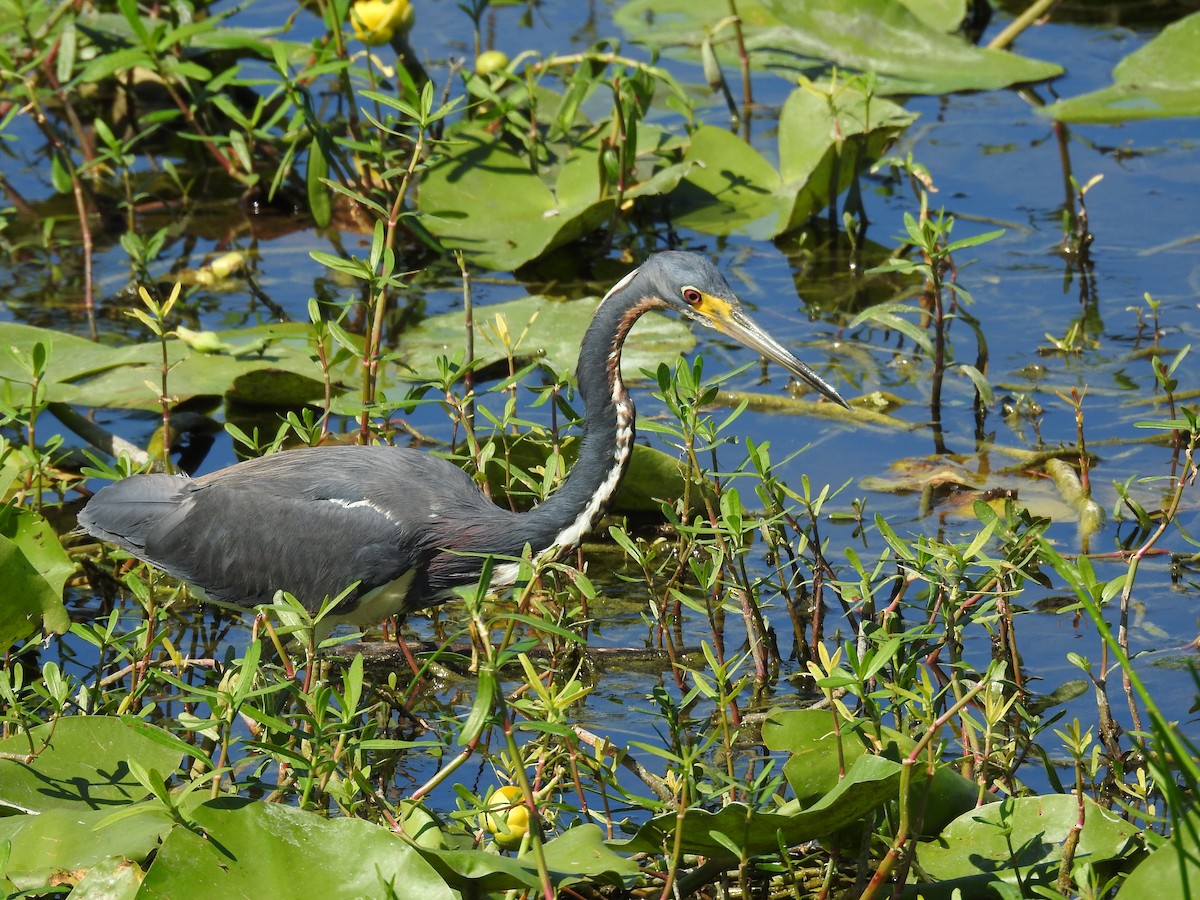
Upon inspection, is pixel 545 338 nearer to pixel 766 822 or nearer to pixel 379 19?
pixel 379 19

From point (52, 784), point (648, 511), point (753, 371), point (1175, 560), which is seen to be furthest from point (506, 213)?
point (52, 784)

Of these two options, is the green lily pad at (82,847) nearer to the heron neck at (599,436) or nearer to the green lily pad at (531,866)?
the green lily pad at (531,866)

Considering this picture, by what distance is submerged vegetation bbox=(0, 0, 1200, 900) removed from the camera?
3.05m

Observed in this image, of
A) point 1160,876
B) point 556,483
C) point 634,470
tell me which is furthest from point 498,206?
point 1160,876

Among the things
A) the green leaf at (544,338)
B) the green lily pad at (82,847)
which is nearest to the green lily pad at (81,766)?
the green lily pad at (82,847)

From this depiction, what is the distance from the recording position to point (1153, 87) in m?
7.66

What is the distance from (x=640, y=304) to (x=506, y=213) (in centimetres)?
252

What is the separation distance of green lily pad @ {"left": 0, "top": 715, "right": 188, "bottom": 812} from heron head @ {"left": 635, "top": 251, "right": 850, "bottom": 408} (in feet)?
5.91

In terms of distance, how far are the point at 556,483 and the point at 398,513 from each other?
586mm

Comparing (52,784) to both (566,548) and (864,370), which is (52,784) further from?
(864,370)

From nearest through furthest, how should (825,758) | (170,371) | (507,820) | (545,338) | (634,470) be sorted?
(507,820) → (825,758) → (634,470) → (170,371) → (545,338)

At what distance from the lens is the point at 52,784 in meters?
3.42

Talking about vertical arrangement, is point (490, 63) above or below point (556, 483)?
above

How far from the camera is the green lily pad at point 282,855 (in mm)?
2902
